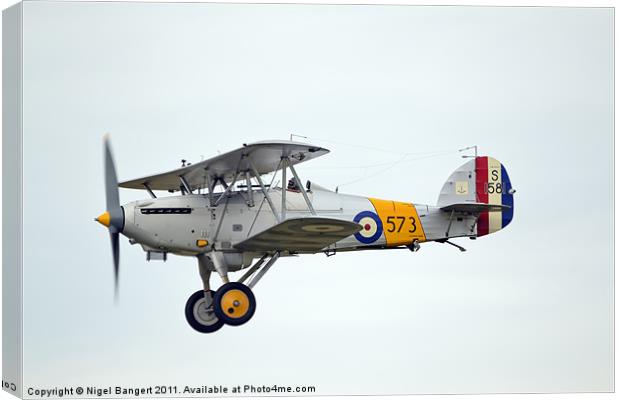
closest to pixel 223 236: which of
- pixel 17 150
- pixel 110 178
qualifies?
pixel 110 178

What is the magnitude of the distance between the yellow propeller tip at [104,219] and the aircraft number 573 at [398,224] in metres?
3.52

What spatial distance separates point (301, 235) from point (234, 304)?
1.14 meters

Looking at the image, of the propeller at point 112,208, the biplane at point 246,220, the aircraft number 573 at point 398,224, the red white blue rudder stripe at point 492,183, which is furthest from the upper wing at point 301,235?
the red white blue rudder stripe at point 492,183

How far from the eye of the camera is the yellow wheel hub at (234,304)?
16031mm

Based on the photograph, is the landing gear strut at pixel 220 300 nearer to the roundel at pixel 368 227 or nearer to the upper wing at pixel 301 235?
the upper wing at pixel 301 235

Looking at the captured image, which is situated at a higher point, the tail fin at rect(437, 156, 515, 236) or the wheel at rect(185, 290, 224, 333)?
the tail fin at rect(437, 156, 515, 236)

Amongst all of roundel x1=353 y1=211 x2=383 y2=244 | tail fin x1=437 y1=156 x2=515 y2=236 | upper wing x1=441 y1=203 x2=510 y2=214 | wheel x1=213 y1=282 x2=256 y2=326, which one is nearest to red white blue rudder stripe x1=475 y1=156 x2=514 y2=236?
tail fin x1=437 y1=156 x2=515 y2=236

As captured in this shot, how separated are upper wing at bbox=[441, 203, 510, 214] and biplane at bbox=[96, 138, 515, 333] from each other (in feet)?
0.04

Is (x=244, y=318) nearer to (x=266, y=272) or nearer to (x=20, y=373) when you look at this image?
(x=266, y=272)

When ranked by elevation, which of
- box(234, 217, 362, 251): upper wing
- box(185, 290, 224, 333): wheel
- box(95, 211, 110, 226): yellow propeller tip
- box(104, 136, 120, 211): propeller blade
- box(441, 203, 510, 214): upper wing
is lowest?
box(185, 290, 224, 333): wheel

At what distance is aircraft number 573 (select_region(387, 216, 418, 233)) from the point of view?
1712cm

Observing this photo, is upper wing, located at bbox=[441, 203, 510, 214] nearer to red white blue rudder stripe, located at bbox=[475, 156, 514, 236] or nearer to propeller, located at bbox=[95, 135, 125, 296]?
red white blue rudder stripe, located at bbox=[475, 156, 514, 236]

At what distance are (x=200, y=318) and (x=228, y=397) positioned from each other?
75.0 inches

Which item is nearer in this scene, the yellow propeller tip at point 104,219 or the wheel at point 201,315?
the yellow propeller tip at point 104,219
